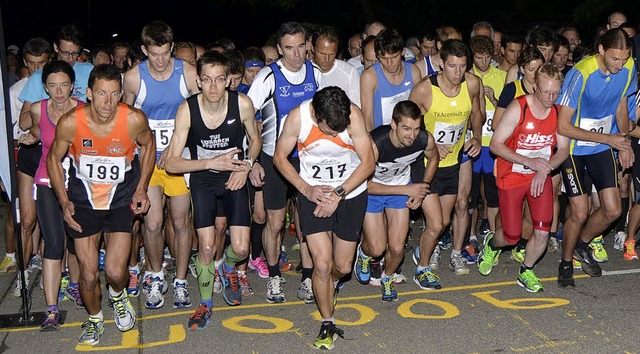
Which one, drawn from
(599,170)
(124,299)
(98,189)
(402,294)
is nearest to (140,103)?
(98,189)

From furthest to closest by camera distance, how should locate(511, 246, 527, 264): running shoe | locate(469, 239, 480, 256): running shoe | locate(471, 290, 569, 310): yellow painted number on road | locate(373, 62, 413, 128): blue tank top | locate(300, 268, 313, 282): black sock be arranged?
locate(469, 239, 480, 256): running shoe
locate(511, 246, 527, 264): running shoe
locate(373, 62, 413, 128): blue tank top
locate(300, 268, 313, 282): black sock
locate(471, 290, 569, 310): yellow painted number on road

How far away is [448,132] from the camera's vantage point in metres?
7.64

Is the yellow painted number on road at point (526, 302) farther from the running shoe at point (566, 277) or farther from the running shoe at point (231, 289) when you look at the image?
the running shoe at point (231, 289)

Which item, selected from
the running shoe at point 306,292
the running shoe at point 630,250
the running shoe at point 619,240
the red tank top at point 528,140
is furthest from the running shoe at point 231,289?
the running shoe at point 619,240

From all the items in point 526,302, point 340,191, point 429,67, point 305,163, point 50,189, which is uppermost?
point 429,67

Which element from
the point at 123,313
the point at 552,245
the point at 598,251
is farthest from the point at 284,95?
the point at 598,251

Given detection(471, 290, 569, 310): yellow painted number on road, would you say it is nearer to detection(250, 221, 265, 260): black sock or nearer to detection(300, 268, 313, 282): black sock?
detection(300, 268, 313, 282): black sock

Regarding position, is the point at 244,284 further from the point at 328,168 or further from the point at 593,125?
the point at 593,125

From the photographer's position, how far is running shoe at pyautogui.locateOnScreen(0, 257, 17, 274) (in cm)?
839

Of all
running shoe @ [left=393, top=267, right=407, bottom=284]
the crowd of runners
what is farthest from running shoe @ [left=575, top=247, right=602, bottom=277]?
running shoe @ [left=393, top=267, right=407, bottom=284]

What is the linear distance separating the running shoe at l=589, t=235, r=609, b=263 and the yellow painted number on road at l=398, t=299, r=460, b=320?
2.09 metres

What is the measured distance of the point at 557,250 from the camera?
29.2 ft

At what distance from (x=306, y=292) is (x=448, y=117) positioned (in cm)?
191

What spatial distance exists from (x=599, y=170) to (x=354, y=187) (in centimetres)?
250
